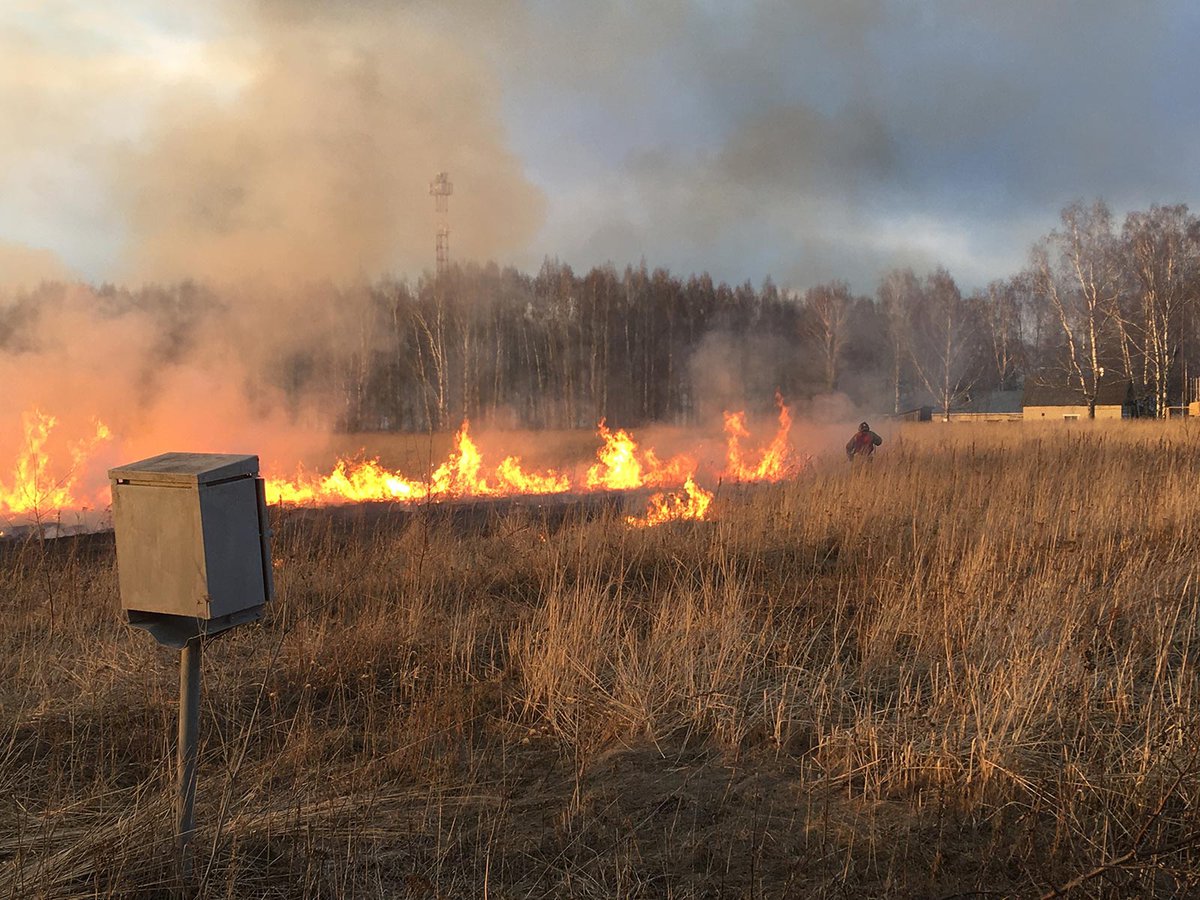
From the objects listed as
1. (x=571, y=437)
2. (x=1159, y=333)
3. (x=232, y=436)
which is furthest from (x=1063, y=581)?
(x=1159, y=333)

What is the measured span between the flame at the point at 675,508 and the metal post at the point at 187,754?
246 inches

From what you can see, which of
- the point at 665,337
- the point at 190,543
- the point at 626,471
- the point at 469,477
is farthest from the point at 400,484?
the point at 665,337

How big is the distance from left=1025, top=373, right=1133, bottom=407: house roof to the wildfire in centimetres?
2469

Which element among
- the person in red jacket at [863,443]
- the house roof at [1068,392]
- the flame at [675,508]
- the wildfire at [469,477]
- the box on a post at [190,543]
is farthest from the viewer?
the house roof at [1068,392]

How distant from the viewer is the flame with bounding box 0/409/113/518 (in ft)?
42.7

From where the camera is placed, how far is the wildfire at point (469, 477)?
1293 centimetres

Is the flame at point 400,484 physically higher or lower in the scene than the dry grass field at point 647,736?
higher

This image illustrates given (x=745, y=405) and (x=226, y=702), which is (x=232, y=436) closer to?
(x=226, y=702)

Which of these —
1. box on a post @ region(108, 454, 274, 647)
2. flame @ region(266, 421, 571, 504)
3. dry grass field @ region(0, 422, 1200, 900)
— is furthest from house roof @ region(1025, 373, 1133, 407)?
box on a post @ region(108, 454, 274, 647)

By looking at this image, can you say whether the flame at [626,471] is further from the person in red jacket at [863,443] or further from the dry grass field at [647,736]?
the dry grass field at [647,736]

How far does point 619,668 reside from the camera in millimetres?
4066

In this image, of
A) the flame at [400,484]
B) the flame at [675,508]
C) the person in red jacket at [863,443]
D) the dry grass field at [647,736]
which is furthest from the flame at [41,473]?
the person in red jacket at [863,443]

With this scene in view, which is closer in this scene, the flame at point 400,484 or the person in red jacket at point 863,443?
the person in red jacket at point 863,443

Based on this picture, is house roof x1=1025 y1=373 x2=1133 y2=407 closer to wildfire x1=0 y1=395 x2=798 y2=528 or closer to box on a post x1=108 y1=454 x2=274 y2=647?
wildfire x1=0 y1=395 x2=798 y2=528
